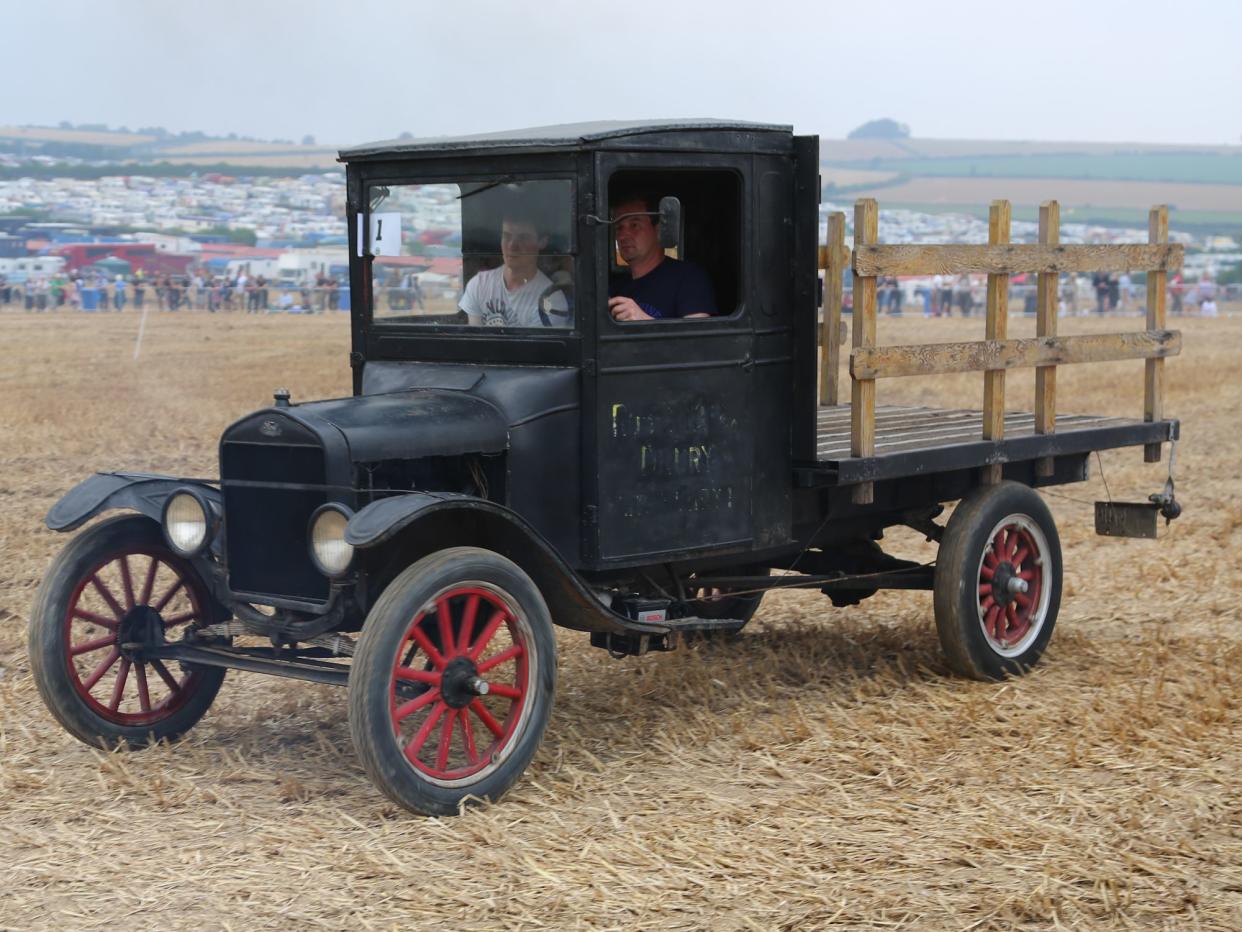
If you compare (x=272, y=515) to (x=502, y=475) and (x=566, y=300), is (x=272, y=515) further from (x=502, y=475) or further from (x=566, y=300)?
(x=566, y=300)

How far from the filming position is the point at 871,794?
5.63 meters

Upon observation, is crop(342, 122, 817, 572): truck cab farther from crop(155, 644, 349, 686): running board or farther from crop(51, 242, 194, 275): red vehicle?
crop(51, 242, 194, 275): red vehicle

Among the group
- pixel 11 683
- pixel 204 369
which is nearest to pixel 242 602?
pixel 11 683

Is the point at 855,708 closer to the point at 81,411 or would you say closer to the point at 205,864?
the point at 205,864

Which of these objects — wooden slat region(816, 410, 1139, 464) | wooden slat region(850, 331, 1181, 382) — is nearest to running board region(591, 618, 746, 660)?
wooden slat region(816, 410, 1139, 464)

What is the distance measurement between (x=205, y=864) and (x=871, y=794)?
2131mm

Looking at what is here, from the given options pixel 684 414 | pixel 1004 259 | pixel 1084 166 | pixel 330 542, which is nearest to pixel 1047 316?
pixel 1004 259

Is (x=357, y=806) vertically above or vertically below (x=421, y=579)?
below

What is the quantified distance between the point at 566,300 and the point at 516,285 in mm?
317

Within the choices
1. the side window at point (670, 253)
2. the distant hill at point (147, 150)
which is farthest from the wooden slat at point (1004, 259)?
the distant hill at point (147, 150)

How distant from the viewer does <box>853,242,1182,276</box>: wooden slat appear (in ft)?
22.6

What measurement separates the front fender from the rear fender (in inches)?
31.5

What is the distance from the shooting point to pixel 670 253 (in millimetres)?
7023

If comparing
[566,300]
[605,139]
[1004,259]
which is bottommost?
[566,300]
